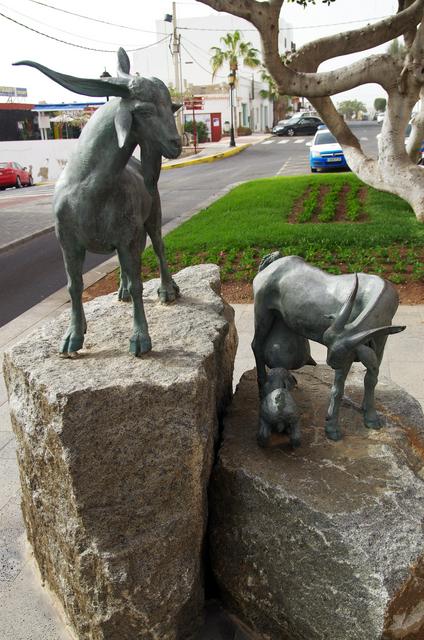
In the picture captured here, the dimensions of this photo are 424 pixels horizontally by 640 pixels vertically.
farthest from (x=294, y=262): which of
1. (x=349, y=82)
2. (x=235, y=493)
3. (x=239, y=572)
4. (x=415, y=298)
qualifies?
(x=349, y=82)

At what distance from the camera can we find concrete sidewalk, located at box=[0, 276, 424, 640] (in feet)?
10.2

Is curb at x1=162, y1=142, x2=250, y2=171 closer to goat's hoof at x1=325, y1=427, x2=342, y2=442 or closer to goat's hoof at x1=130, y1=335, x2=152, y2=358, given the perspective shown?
goat's hoof at x1=130, y1=335, x2=152, y2=358

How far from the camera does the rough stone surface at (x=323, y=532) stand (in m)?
2.57

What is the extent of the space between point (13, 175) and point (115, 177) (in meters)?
25.0

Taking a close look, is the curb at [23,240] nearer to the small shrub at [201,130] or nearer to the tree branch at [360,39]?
the tree branch at [360,39]

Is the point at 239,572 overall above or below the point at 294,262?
below

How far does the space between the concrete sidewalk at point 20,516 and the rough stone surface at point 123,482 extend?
20 centimetres

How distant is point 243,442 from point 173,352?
64 cm

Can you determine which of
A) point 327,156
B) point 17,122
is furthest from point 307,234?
point 17,122

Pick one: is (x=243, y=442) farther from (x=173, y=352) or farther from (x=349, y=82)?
(x=349, y=82)

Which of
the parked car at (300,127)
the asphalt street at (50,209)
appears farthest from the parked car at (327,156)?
the parked car at (300,127)

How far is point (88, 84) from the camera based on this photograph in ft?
9.10

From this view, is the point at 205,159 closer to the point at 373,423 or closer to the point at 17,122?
the point at 17,122

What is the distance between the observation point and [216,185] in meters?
20.5
